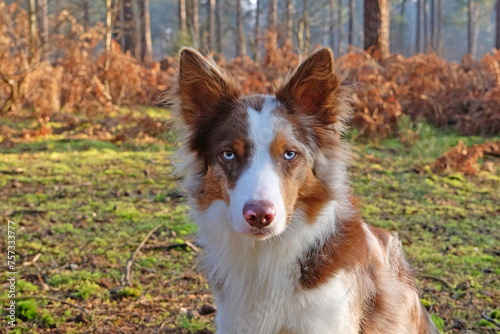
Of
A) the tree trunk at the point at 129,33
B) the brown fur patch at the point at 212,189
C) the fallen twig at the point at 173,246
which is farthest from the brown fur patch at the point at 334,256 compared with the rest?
the tree trunk at the point at 129,33

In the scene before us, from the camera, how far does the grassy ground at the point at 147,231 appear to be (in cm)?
425

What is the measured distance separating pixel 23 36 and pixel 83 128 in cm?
262

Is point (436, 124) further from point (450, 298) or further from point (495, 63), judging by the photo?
point (450, 298)

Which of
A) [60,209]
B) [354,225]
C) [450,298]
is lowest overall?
[450,298]

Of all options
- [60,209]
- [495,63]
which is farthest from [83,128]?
[495,63]

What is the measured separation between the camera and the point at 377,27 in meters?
13.7

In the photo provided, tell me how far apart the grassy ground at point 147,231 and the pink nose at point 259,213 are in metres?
1.34

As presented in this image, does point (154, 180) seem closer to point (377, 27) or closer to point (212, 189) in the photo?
point (212, 189)

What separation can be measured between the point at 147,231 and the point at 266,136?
11.7 feet

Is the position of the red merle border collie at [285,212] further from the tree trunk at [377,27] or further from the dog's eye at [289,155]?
the tree trunk at [377,27]

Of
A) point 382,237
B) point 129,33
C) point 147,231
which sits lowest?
point 147,231

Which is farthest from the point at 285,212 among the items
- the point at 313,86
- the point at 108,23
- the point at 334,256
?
the point at 108,23

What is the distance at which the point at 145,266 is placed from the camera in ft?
17.0

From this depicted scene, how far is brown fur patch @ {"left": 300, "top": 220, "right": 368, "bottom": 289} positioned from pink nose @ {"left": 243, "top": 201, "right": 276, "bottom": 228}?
52 centimetres
